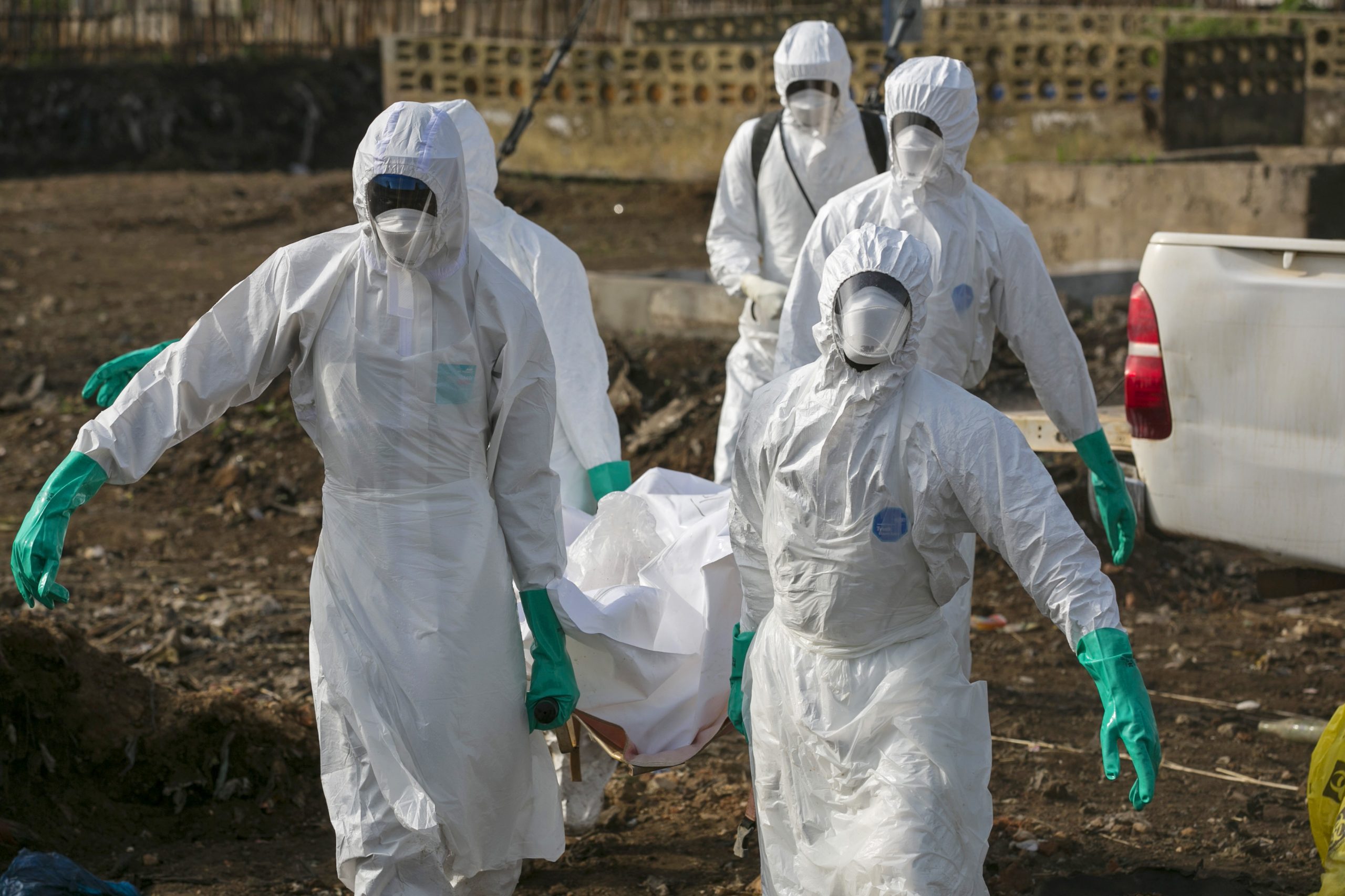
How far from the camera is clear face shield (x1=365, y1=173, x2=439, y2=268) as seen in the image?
3000 mm

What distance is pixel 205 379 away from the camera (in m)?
3.14

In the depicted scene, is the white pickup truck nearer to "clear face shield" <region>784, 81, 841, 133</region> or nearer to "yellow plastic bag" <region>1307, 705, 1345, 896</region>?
"yellow plastic bag" <region>1307, 705, 1345, 896</region>

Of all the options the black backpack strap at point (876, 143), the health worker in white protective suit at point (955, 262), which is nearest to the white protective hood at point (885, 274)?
the health worker in white protective suit at point (955, 262)

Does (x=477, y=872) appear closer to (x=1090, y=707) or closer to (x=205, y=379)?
(x=205, y=379)

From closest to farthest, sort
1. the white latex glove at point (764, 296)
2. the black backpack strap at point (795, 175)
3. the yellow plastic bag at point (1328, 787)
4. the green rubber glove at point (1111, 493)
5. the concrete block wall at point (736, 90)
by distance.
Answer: the yellow plastic bag at point (1328, 787)
the green rubber glove at point (1111, 493)
the white latex glove at point (764, 296)
the black backpack strap at point (795, 175)
the concrete block wall at point (736, 90)

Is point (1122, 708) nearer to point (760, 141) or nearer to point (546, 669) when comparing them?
point (546, 669)

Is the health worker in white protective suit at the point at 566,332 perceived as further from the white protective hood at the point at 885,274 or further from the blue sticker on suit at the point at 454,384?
the white protective hood at the point at 885,274

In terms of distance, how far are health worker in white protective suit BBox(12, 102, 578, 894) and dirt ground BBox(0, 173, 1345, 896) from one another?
0.93 metres

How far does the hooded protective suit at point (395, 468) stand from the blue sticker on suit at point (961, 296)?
1.34 meters

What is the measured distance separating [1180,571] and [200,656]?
12.8ft

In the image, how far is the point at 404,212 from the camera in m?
3.01

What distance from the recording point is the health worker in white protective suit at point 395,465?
121 inches

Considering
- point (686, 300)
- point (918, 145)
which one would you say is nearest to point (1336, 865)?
point (918, 145)

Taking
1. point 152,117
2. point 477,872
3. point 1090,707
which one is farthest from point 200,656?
point 152,117
